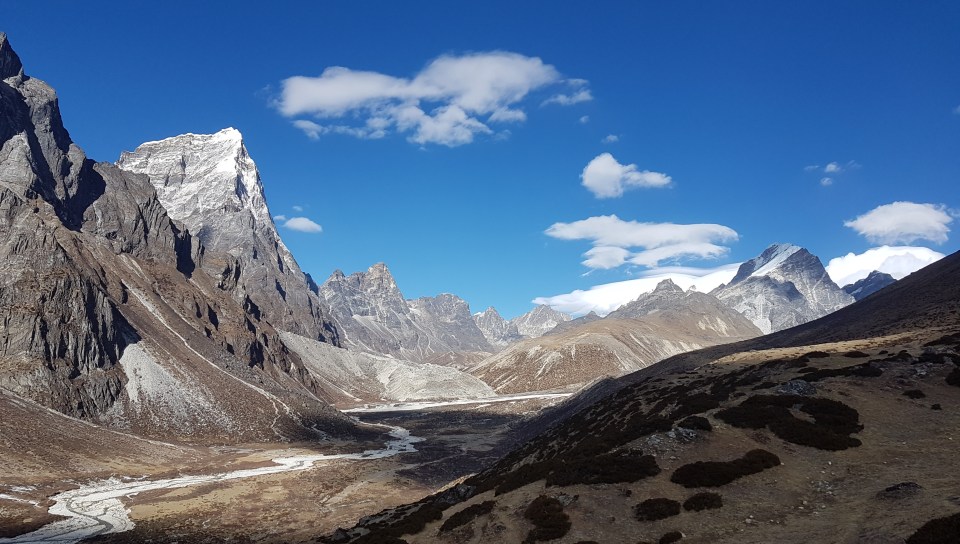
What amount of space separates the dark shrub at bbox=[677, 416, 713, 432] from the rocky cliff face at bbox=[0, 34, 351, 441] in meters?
115

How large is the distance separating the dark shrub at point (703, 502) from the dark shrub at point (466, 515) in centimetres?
1153

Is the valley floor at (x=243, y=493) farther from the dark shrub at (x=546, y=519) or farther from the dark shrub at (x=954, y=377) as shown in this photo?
the dark shrub at (x=954, y=377)

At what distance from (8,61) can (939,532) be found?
10048 inches

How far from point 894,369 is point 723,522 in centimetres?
2619

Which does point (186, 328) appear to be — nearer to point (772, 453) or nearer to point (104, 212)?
point (104, 212)

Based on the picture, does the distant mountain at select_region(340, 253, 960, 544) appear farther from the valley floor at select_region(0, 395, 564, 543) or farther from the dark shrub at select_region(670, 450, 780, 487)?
the valley floor at select_region(0, 395, 564, 543)

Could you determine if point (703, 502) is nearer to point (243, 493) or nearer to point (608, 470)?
point (608, 470)

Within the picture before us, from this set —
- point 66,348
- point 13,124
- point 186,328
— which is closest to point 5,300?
point 66,348

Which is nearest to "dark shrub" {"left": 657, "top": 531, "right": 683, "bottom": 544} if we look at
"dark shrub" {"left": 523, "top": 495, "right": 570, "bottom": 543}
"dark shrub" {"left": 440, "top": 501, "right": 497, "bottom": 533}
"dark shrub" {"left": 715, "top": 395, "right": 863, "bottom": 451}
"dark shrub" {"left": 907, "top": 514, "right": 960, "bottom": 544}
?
"dark shrub" {"left": 523, "top": 495, "right": 570, "bottom": 543}

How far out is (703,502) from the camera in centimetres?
2761

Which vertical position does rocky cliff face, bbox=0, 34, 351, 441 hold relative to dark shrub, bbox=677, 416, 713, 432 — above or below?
above

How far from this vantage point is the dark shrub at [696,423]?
118 feet

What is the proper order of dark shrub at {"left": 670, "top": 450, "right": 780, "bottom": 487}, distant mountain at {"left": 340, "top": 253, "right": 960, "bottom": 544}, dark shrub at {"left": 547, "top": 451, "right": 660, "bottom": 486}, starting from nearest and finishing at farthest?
distant mountain at {"left": 340, "top": 253, "right": 960, "bottom": 544} → dark shrub at {"left": 670, "top": 450, "right": 780, "bottom": 487} → dark shrub at {"left": 547, "top": 451, "right": 660, "bottom": 486}

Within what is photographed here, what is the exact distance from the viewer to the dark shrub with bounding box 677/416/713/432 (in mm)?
35844
